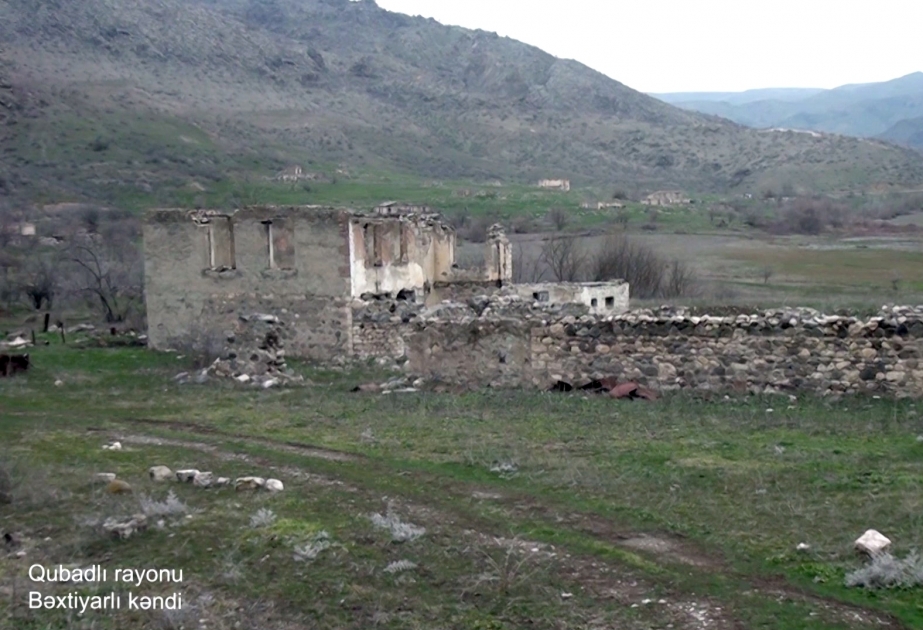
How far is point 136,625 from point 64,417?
358 inches

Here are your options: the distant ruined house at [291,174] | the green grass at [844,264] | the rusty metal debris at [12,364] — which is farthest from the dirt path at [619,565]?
the distant ruined house at [291,174]

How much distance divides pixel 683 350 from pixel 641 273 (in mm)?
26502

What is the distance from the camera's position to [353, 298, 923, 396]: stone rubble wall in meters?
13.2

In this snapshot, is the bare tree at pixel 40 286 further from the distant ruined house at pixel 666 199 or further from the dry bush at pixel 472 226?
the distant ruined house at pixel 666 199

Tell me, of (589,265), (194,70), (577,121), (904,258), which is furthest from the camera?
(577,121)

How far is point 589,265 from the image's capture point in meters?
43.2

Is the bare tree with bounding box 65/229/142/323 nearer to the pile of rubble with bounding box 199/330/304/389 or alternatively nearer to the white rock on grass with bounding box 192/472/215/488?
the pile of rubble with bounding box 199/330/304/389

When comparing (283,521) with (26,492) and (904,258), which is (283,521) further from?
(904,258)

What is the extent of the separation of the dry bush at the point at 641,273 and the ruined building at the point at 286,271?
16.5 meters

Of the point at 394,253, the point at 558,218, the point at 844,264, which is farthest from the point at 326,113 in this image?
the point at 394,253

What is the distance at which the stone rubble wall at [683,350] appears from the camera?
1316 centimetres

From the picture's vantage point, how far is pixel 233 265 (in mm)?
22391

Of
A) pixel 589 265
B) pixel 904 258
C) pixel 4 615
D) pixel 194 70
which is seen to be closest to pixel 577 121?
pixel 194 70

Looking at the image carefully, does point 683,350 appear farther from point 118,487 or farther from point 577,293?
point 577,293
